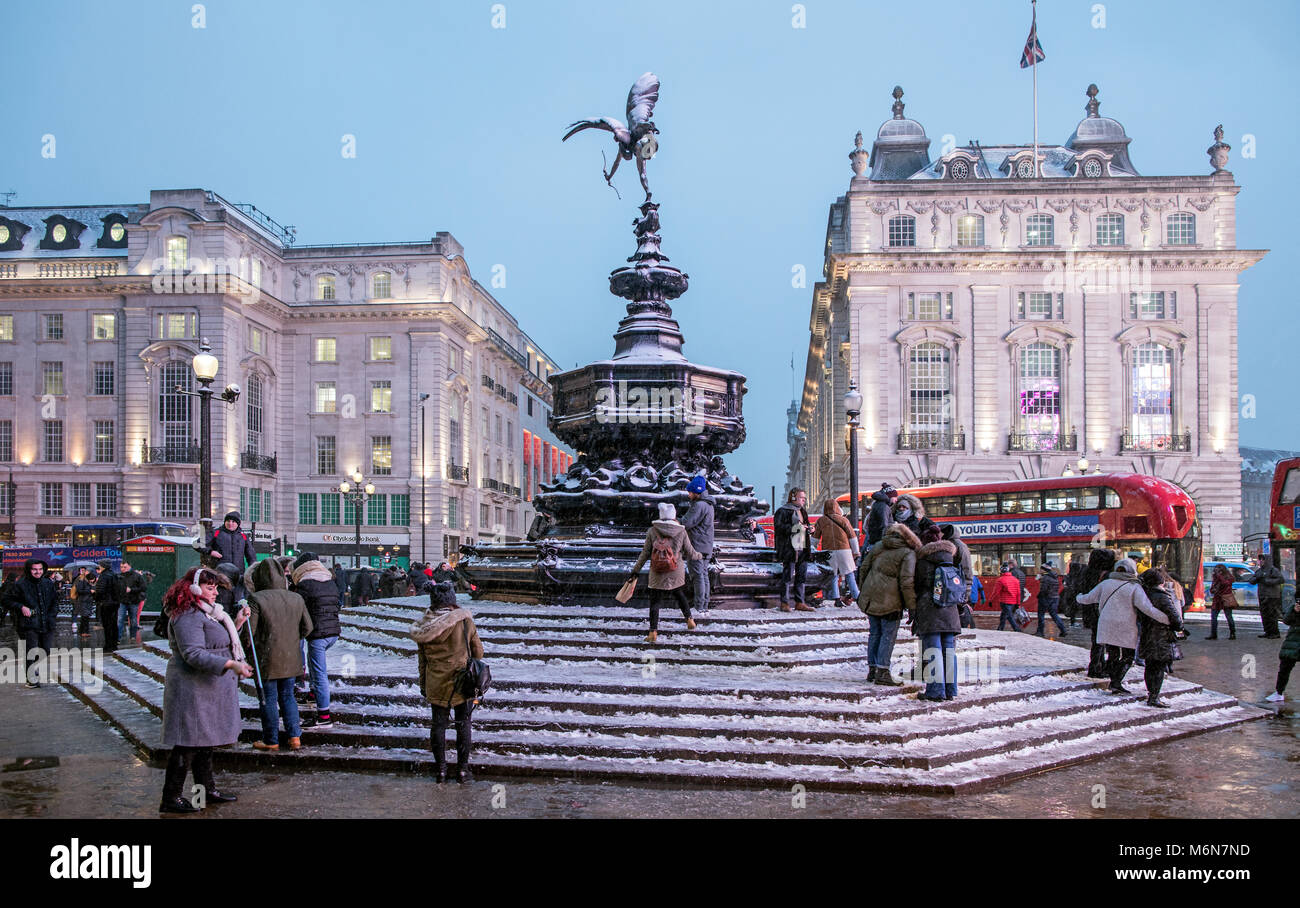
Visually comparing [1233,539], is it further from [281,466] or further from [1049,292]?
[281,466]

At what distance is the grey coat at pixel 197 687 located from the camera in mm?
6461

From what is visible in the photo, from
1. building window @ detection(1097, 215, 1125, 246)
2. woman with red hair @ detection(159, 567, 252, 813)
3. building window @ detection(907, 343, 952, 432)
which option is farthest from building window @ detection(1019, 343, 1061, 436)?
woman with red hair @ detection(159, 567, 252, 813)

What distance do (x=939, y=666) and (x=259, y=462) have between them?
47.0 metres

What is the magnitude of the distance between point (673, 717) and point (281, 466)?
48.6m

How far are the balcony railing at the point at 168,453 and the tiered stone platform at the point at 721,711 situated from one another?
3917 cm

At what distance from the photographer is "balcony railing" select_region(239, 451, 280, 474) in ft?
163

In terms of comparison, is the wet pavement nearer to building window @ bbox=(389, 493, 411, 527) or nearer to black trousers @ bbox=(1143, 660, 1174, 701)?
black trousers @ bbox=(1143, 660, 1174, 701)

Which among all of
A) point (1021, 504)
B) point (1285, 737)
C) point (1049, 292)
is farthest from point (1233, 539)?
point (1285, 737)

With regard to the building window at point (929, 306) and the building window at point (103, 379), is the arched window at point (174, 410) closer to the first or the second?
the building window at point (103, 379)

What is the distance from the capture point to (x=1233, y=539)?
153ft

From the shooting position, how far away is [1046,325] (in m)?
48.7

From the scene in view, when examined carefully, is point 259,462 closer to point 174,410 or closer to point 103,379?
point 174,410

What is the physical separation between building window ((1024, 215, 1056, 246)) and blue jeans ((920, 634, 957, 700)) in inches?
1732

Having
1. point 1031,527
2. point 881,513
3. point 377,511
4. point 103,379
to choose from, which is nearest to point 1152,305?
point 1031,527
